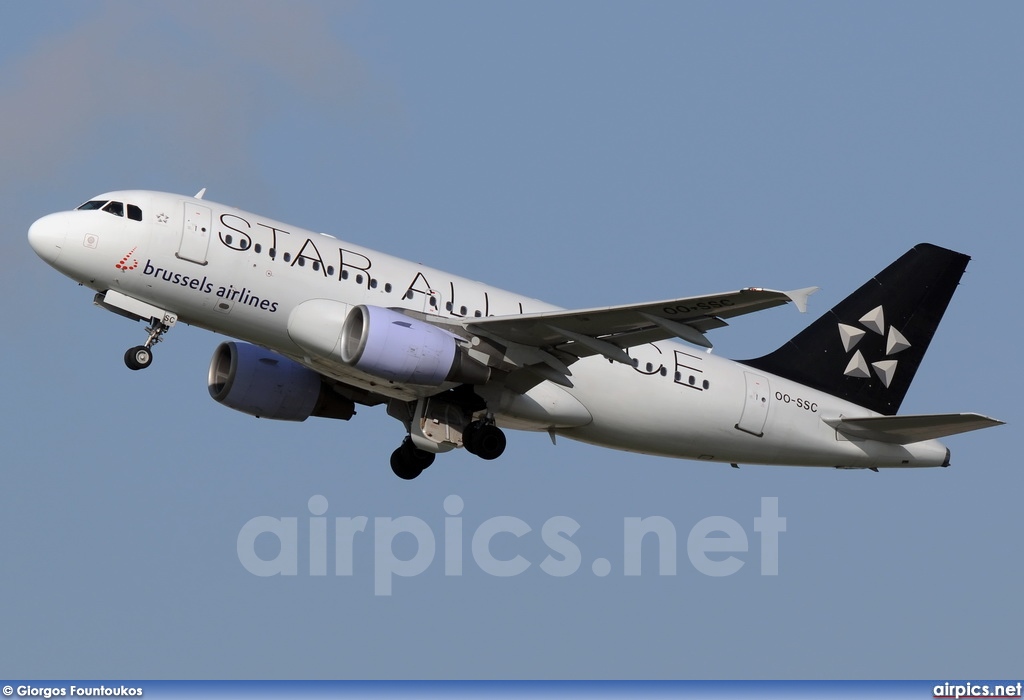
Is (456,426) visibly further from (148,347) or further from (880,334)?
(880,334)

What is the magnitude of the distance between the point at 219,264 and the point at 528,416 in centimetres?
810

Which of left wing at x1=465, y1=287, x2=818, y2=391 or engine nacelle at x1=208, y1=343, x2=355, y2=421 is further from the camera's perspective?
engine nacelle at x1=208, y1=343, x2=355, y2=421

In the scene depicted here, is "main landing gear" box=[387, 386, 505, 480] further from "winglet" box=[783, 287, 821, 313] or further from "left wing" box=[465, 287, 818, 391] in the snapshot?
"winglet" box=[783, 287, 821, 313]

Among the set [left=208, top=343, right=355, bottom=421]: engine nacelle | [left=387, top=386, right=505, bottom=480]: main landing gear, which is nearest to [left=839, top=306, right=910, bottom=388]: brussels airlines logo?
[left=387, top=386, right=505, bottom=480]: main landing gear

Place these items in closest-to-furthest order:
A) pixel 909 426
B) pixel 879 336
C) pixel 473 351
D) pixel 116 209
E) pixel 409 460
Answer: pixel 116 209, pixel 473 351, pixel 909 426, pixel 409 460, pixel 879 336

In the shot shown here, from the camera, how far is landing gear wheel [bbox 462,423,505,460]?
35.1 m

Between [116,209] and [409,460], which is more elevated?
[116,209]

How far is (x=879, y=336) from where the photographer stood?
41.6 metres

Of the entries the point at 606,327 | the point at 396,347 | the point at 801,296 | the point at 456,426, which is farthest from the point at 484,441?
the point at 801,296

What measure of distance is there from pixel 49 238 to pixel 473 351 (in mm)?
9501

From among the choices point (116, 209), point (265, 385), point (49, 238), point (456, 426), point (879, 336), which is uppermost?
point (879, 336)

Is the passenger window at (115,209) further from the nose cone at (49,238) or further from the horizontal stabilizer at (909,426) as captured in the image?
the horizontal stabilizer at (909,426)

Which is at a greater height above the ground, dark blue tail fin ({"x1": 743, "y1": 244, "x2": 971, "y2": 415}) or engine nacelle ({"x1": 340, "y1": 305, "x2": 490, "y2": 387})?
dark blue tail fin ({"x1": 743, "y1": 244, "x2": 971, "y2": 415})

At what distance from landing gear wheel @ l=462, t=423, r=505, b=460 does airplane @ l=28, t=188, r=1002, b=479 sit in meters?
0.04
